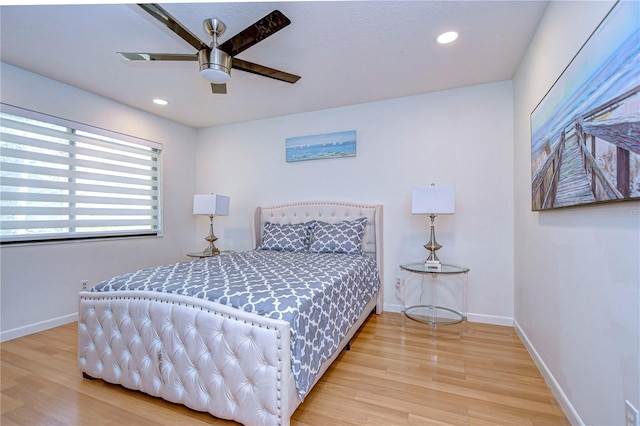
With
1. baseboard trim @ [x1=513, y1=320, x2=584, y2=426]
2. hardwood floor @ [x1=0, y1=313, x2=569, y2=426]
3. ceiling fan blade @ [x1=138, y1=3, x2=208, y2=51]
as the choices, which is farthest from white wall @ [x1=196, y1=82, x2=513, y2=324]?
ceiling fan blade @ [x1=138, y1=3, x2=208, y2=51]

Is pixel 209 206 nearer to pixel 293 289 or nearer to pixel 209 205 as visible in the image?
pixel 209 205

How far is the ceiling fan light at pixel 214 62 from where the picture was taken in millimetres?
1811

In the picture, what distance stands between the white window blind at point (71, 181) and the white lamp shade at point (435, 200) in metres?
3.38

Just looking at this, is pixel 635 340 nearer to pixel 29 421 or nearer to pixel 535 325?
pixel 535 325

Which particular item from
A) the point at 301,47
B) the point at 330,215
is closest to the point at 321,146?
the point at 330,215

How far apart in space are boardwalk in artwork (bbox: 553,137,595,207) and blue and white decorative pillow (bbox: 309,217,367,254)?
178 cm

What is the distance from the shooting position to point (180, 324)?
153cm

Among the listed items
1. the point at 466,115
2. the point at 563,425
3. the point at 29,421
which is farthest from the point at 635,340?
the point at 29,421

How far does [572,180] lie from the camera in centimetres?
142

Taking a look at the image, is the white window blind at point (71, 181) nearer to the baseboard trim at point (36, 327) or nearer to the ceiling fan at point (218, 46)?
the baseboard trim at point (36, 327)

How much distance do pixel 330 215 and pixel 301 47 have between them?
1.86 m

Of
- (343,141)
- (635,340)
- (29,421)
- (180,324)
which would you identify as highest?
(343,141)

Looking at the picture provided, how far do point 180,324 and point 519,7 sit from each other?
9.31 ft

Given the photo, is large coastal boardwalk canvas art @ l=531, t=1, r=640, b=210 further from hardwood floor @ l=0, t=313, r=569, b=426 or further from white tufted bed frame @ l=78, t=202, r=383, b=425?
white tufted bed frame @ l=78, t=202, r=383, b=425
